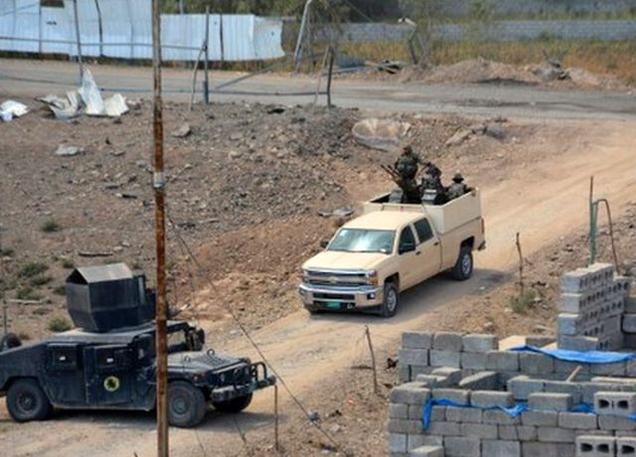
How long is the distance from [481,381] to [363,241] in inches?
354

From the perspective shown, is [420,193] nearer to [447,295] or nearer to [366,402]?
[447,295]

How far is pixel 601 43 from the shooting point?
204ft

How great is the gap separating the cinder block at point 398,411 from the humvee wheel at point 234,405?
4.42 m

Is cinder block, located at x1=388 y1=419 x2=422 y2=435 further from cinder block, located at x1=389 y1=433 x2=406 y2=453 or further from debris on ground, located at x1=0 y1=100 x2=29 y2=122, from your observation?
debris on ground, located at x1=0 y1=100 x2=29 y2=122

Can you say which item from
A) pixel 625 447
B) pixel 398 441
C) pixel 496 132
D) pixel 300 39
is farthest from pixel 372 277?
pixel 300 39

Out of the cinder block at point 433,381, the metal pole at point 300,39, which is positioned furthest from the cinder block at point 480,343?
the metal pole at point 300,39

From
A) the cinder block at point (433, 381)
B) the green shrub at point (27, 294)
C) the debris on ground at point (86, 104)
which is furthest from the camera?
the debris on ground at point (86, 104)

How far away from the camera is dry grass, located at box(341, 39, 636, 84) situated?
5672 centimetres

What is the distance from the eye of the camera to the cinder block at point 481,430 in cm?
2227

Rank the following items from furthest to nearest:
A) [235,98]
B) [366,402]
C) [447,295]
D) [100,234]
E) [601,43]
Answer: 1. [601,43]
2. [235,98]
3. [100,234]
4. [447,295]
5. [366,402]

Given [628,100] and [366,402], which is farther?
[628,100]

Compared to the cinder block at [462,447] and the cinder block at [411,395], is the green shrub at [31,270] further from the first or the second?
the cinder block at [462,447]

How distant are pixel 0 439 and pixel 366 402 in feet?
16.6

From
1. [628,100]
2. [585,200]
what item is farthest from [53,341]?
[628,100]
